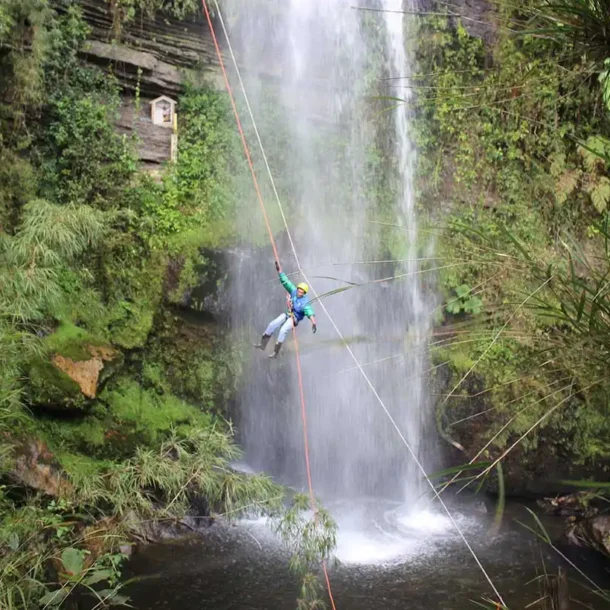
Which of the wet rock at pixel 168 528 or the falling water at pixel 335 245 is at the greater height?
the falling water at pixel 335 245

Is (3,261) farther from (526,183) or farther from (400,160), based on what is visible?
(526,183)

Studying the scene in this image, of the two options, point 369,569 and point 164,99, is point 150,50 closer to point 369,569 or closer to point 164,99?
point 164,99

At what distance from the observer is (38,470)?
5.61m

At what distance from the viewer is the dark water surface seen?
5348mm

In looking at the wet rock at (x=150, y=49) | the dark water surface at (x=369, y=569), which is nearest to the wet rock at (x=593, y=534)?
the dark water surface at (x=369, y=569)

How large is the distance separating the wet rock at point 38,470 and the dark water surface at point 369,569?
1.02 metres

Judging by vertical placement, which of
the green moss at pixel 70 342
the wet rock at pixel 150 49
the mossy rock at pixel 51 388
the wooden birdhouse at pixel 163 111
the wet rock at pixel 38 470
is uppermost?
the wet rock at pixel 150 49

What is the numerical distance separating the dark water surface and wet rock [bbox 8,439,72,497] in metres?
1.02

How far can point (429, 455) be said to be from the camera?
820cm

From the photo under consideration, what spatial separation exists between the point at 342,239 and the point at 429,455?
3253mm

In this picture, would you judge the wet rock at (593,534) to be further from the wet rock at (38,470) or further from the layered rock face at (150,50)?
the layered rock face at (150,50)

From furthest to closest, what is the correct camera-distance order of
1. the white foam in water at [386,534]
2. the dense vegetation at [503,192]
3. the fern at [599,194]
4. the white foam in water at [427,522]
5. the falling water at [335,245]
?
the fern at [599,194] → the falling water at [335,245] → the dense vegetation at [503,192] → the white foam in water at [427,522] → the white foam in water at [386,534]

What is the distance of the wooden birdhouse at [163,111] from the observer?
8.81m

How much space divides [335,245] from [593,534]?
486 centimetres
